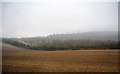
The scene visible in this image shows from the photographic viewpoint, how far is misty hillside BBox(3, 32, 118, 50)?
341cm

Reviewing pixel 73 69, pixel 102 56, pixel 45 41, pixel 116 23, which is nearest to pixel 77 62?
pixel 73 69

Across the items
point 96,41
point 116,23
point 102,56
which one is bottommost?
point 102,56

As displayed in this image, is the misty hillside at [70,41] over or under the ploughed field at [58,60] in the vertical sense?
over

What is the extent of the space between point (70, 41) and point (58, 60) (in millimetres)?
395

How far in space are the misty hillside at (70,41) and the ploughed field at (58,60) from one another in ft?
0.29

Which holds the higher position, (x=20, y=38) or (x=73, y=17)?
(x=73, y=17)

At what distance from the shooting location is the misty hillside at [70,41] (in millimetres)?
3408

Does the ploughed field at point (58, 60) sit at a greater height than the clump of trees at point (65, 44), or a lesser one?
lesser

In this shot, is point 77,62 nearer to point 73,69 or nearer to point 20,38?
point 73,69

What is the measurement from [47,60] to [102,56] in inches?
37.7

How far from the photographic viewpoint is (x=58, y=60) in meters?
3.45

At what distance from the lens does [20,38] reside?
3.53m

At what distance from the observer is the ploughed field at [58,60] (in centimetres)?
338

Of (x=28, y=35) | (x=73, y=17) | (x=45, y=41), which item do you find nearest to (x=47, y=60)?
(x=45, y=41)
